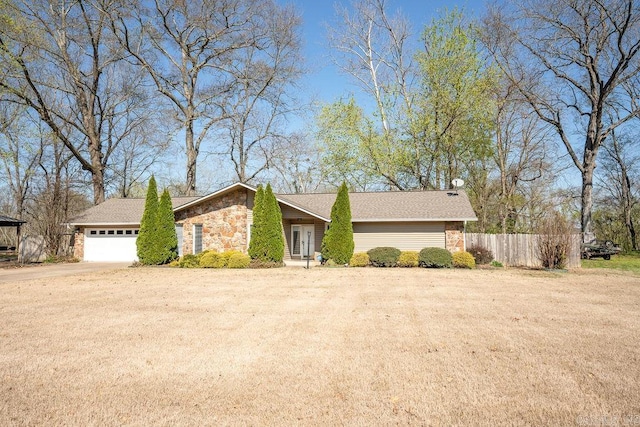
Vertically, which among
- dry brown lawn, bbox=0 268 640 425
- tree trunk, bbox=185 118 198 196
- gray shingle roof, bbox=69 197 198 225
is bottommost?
dry brown lawn, bbox=0 268 640 425

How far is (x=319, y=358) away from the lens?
5.38 meters

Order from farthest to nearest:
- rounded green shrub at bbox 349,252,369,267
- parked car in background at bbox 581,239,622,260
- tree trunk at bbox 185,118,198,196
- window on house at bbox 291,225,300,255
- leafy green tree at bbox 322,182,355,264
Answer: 1. tree trunk at bbox 185,118,198,196
2. parked car in background at bbox 581,239,622,260
3. window on house at bbox 291,225,300,255
4. leafy green tree at bbox 322,182,355,264
5. rounded green shrub at bbox 349,252,369,267

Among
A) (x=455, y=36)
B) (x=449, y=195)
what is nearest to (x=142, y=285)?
(x=449, y=195)

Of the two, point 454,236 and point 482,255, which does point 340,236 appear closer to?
point 454,236

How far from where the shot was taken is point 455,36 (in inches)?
1005

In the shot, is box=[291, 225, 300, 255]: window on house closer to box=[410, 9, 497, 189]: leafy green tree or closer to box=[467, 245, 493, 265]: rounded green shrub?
box=[467, 245, 493, 265]: rounded green shrub

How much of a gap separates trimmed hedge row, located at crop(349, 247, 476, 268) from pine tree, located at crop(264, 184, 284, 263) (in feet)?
11.0

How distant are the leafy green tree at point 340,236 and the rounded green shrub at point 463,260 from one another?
463cm

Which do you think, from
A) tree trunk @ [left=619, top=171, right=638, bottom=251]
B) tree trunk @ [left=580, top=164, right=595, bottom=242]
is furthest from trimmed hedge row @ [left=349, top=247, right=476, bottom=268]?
tree trunk @ [left=619, top=171, right=638, bottom=251]

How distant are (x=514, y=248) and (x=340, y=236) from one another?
335 inches

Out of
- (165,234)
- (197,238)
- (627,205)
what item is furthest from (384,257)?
(627,205)

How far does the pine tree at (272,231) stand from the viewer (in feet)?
60.0

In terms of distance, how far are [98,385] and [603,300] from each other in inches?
420

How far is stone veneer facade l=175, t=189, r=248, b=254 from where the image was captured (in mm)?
20703
